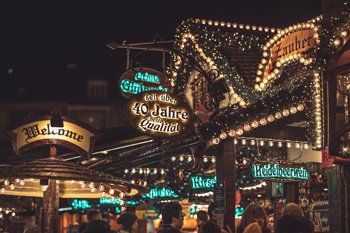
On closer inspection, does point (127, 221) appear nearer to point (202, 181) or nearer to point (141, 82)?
point (202, 181)

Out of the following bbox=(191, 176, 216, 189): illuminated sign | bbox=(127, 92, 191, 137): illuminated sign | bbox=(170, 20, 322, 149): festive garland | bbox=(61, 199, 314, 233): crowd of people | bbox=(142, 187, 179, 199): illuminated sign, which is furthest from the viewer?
bbox=(142, 187, 179, 199): illuminated sign

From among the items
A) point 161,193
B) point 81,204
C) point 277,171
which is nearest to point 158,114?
point 277,171

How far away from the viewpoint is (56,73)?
6062 cm

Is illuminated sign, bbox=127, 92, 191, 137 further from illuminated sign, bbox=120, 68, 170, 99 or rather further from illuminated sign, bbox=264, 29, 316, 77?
illuminated sign, bbox=120, 68, 170, 99

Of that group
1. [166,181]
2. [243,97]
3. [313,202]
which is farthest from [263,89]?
[166,181]

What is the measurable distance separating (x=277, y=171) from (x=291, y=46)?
10.1 feet

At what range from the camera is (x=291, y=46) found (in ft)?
40.0

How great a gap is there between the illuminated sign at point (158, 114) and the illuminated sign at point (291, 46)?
1.92 metres

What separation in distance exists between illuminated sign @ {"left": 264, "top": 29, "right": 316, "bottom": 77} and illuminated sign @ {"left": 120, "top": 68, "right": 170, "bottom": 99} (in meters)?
3.69

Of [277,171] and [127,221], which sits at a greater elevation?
[277,171]

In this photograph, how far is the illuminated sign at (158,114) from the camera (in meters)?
12.6

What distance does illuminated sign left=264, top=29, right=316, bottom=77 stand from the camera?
1153 centimetres

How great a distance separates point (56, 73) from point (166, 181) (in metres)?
42.2

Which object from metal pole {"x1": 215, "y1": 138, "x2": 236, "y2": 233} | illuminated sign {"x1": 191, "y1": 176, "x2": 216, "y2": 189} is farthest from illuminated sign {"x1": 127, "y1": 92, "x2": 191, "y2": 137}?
illuminated sign {"x1": 191, "y1": 176, "x2": 216, "y2": 189}
